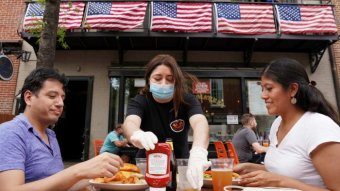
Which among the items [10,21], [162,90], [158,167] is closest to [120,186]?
Result: [158,167]

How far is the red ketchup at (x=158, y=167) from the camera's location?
1288mm

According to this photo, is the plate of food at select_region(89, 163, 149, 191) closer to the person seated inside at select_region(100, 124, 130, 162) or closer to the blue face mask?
the blue face mask

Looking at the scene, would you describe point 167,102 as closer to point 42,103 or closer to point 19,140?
point 42,103

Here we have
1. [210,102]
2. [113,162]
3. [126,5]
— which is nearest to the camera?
[113,162]

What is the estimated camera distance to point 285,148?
1.81m

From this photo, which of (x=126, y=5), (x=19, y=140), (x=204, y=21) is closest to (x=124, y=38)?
(x=126, y=5)

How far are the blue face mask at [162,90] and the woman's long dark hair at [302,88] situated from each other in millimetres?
752

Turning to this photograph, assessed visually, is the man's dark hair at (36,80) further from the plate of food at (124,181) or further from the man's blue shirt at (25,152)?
the plate of food at (124,181)

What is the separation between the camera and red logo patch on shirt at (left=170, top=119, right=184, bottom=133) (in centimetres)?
232

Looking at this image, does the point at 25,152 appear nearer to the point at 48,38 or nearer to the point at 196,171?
the point at 196,171

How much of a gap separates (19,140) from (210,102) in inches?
294

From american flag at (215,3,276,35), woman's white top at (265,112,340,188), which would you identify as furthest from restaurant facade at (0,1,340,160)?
woman's white top at (265,112,340,188)

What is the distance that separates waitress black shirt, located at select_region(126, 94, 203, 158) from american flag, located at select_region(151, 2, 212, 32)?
5.94 m

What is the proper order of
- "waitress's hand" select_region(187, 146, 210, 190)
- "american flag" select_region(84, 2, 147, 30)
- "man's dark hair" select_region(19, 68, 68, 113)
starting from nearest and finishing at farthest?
"waitress's hand" select_region(187, 146, 210, 190), "man's dark hair" select_region(19, 68, 68, 113), "american flag" select_region(84, 2, 147, 30)
